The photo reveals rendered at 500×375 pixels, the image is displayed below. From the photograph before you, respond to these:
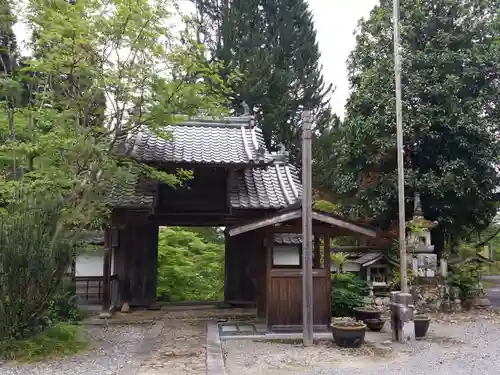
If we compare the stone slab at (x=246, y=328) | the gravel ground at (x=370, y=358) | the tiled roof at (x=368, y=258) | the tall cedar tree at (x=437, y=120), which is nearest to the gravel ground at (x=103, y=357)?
the gravel ground at (x=370, y=358)

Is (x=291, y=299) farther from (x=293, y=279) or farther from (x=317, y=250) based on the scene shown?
(x=317, y=250)

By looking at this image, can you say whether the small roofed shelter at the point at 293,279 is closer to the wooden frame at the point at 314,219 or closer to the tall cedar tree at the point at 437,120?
the wooden frame at the point at 314,219

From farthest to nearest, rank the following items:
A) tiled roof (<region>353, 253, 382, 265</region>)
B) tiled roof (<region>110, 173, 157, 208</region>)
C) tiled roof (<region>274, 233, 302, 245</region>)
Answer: tiled roof (<region>353, 253, 382, 265</region>) → tiled roof (<region>274, 233, 302, 245</region>) → tiled roof (<region>110, 173, 157, 208</region>)

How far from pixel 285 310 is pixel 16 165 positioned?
18.4ft

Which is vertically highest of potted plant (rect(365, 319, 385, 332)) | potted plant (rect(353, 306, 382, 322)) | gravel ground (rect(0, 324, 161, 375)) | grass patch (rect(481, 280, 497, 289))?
potted plant (rect(353, 306, 382, 322))

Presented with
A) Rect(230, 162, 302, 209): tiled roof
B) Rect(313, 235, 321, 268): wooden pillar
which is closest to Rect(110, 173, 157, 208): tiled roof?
Rect(230, 162, 302, 209): tiled roof

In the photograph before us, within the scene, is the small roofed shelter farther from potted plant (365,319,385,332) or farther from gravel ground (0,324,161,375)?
gravel ground (0,324,161,375)

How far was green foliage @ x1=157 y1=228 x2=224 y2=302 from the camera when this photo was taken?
47.7ft

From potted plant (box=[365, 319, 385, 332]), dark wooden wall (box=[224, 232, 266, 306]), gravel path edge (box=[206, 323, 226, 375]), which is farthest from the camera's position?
dark wooden wall (box=[224, 232, 266, 306])

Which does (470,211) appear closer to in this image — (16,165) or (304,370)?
(304,370)

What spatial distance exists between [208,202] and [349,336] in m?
5.24

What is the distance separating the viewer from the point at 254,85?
63.9 feet

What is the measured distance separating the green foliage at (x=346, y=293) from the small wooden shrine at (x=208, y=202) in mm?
782

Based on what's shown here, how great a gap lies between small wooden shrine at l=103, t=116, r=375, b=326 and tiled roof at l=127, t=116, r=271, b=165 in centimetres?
2
